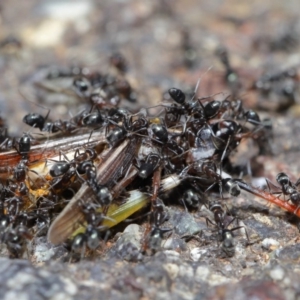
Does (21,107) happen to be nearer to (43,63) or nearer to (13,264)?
→ (43,63)

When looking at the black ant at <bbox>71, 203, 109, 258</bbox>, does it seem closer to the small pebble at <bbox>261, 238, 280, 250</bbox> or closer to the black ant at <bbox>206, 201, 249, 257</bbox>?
the black ant at <bbox>206, 201, 249, 257</bbox>

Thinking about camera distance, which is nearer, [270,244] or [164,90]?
[270,244]

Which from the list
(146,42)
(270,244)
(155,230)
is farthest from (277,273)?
Result: (146,42)

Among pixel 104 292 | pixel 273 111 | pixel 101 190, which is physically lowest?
pixel 273 111

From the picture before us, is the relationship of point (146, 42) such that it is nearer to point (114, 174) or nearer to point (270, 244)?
point (114, 174)

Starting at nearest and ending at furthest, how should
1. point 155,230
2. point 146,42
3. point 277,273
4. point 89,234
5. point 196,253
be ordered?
point 277,273, point 89,234, point 155,230, point 196,253, point 146,42

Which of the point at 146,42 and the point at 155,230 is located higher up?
the point at 146,42

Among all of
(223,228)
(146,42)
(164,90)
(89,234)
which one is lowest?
(223,228)

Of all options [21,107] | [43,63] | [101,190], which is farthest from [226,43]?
[101,190]
